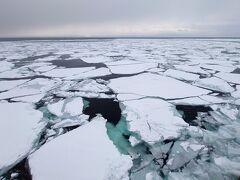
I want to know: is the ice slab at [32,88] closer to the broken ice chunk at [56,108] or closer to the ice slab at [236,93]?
the broken ice chunk at [56,108]

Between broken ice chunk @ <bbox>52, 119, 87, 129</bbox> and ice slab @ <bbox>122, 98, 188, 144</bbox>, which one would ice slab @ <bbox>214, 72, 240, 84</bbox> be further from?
broken ice chunk @ <bbox>52, 119, 87, 129</bbox>

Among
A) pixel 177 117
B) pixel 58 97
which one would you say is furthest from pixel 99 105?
pixel 177 117

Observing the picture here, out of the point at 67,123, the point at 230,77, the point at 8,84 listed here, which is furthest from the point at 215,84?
the point at 8,84

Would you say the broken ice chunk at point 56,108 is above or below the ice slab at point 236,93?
above

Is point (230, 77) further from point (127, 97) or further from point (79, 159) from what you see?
point (79, 159)

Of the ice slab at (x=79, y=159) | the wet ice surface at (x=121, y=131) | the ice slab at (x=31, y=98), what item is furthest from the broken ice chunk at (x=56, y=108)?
the ice slab at (x=79, y=159)

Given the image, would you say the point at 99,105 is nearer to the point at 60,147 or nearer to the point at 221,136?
the point at 60,147

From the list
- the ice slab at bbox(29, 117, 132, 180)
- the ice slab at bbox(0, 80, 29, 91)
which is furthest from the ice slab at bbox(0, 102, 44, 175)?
the ice slab at bbox(0, 80, 29, 91)
